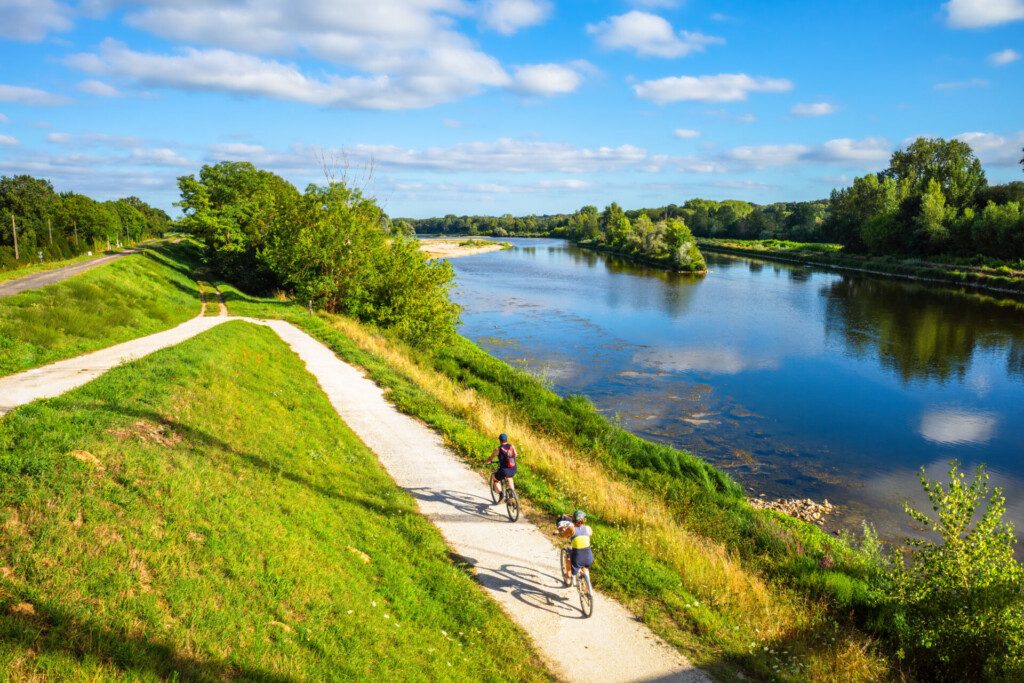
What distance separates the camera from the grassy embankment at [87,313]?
1903 centimetres

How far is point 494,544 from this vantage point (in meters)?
12.1

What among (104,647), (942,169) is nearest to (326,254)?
(104,647)

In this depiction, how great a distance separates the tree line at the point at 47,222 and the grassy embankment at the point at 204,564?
63734 millimetres

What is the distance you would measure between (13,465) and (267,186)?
54.5 m

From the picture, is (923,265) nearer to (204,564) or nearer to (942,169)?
(942,169)

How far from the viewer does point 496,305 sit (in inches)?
2515

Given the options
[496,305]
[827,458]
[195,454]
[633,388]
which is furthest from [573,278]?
[195,454]

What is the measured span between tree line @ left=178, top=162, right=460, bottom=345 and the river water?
699cm

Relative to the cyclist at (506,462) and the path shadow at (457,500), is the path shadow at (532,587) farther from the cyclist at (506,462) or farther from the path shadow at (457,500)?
the cyclist at (506,462)

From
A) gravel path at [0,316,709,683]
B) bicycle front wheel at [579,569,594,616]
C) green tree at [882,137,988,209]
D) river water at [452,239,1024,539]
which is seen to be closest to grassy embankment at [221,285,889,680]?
gravel path at [0,316,709,683]

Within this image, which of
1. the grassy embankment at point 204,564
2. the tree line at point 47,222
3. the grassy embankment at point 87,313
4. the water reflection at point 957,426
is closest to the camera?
the grassy embankment at point 204,564

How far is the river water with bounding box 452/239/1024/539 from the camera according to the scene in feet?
77.6

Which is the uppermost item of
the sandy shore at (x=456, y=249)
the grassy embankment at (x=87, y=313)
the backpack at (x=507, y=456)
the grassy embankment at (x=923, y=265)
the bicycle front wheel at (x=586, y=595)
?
the sandy shore at (x=456, y=249)

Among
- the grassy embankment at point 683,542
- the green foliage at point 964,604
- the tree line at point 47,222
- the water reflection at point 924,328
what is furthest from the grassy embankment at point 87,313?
the water reflection at point 924,328
